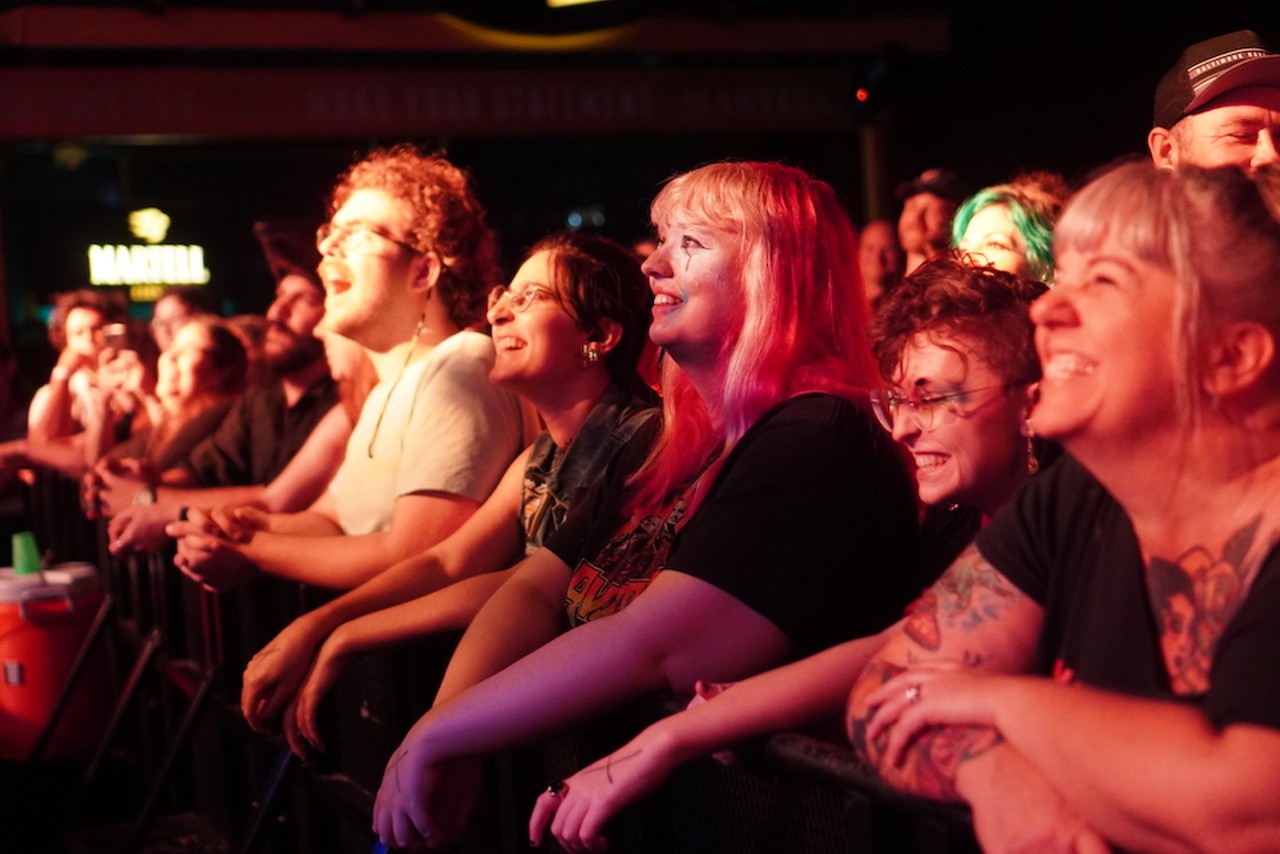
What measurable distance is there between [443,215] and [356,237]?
0.67ft

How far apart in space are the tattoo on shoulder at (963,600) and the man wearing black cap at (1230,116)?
41.4 inches

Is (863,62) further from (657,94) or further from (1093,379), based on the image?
(1093,379)

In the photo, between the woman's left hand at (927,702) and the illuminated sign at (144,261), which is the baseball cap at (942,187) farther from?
the illuminated sign at (144,261)

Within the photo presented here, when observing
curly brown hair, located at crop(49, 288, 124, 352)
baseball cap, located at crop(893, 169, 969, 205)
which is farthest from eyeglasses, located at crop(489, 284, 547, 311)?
curly brown hair, located at crop(49, 288, 124, 352)

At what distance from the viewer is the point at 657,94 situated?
9.86 meters

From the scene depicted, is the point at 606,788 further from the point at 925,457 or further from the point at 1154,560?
the point at 1154,560

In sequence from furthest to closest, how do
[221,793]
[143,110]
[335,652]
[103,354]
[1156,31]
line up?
[143,110], [1156,31], [103,354], [221,793], [335,652]

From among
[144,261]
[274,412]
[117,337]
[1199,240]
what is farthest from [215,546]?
[144,261]

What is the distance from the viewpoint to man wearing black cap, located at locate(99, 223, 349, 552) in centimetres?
436

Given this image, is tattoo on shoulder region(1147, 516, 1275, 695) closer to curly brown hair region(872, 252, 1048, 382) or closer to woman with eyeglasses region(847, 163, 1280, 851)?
woman with eyeglasses region(847, 163, 1280, 851)

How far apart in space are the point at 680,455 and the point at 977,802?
1043mm

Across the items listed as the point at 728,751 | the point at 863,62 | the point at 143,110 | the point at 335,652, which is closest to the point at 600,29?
the point at 863,62

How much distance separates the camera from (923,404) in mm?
1849

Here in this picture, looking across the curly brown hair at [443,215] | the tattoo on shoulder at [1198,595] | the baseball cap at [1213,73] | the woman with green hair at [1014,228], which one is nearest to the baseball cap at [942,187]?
the woman with green hair at [1014,228]
